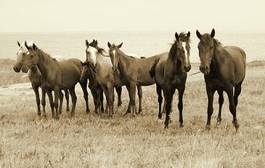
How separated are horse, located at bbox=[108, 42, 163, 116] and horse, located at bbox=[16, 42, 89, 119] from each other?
5.18 ft

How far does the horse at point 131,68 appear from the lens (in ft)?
52.9

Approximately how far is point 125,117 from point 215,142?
5566 mm

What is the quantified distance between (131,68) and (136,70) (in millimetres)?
270

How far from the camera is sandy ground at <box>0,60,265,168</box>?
9.52m

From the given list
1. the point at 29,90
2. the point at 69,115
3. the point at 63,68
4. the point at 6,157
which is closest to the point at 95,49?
the point at 63,68

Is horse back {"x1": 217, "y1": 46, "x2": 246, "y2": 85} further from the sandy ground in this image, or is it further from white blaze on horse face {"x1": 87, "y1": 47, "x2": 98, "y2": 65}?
white blaze on horse face {"x1": 87, "y1": 47, "x2": 98, "y2": 65}

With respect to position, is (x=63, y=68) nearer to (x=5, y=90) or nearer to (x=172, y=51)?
(x=172, y=51)

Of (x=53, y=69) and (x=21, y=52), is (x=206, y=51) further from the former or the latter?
(x=21, y=52)

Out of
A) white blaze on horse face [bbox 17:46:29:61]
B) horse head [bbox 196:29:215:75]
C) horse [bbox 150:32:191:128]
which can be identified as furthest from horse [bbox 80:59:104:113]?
horse head [bbox 196:29:215:75]

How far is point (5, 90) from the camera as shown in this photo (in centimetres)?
2527

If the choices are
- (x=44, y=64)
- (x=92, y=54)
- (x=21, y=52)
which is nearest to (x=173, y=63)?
(x=92, y=54)

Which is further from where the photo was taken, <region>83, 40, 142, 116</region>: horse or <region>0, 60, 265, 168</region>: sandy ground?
<region>83, 40, 142, 116</region>: horse

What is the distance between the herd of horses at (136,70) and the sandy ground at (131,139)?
0.69 m

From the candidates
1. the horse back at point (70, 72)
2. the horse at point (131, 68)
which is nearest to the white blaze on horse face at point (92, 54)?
the horse at point (131, 68)
